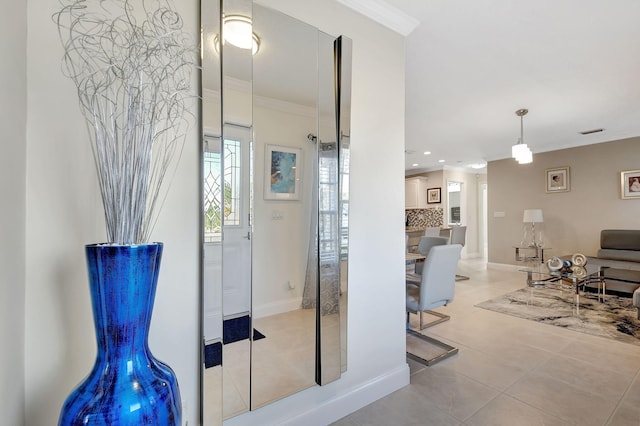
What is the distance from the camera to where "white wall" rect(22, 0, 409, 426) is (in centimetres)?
96

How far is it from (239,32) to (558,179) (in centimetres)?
642

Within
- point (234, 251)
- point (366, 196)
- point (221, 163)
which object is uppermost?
point (221, 163)

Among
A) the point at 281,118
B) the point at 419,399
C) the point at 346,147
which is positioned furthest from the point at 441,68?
the point at 419,399

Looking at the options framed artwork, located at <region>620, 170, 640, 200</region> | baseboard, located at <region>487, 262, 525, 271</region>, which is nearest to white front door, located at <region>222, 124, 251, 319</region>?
framed artwork, located at <region>620, 170, 640, 200</region>

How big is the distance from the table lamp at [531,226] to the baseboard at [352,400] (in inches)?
197

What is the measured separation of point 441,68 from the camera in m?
2.56

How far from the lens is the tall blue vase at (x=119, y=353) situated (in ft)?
2.44

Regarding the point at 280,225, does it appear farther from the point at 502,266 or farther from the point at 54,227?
the point at 502,266

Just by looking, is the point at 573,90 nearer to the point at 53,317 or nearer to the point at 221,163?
the point at 221,163

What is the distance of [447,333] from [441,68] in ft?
8.22

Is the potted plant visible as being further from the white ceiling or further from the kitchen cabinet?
the kitchen cabinet

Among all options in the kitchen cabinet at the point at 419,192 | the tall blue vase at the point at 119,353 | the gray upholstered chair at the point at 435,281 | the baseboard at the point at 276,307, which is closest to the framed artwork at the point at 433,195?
the kitchen cabinet at the point at 419,192

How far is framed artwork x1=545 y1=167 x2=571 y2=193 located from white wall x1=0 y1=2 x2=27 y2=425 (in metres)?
7.08

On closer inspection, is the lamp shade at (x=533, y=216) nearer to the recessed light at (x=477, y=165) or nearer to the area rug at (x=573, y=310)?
the area rug at (x=573, y=310)
